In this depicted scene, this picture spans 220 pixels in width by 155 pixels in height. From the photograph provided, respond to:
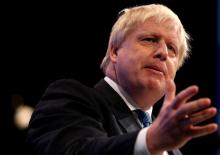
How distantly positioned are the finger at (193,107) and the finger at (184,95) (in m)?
0.02

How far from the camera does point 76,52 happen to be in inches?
140

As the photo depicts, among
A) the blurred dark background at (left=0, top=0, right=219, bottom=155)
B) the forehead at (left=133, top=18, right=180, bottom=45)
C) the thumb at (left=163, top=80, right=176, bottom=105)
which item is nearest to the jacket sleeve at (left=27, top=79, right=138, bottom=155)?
the thumb at (left=163, top=80, right=176, bottom=105)

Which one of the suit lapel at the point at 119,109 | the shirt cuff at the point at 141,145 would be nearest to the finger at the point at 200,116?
the shirt cuff at the point at 141,145

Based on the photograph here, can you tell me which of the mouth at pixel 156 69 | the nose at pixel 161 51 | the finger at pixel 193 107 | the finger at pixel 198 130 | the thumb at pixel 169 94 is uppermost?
the finger at pixel 193 107

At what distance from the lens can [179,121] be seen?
41.8 inches

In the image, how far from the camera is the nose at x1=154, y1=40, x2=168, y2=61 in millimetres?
1679

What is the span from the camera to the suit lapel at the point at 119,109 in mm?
1517

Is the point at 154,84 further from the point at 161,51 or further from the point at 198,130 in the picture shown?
the point at 198,130

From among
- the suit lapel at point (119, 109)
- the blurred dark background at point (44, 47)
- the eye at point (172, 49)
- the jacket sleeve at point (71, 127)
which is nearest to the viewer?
the jacket sleeve at point (71, 127)

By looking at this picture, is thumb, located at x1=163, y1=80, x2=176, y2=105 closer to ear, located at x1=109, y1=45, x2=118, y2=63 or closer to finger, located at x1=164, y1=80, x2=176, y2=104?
finger, located at x1=164, y1=80, x2=176, y2=104

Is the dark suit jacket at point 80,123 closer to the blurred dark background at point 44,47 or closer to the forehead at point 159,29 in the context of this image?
the forehead at point 159,29

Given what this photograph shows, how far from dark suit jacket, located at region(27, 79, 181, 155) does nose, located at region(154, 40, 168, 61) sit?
18cm

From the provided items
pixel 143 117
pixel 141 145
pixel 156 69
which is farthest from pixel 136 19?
pixel 141 145

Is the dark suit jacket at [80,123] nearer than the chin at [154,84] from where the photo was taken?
Yes
